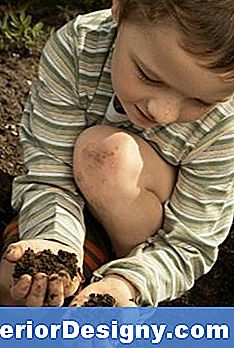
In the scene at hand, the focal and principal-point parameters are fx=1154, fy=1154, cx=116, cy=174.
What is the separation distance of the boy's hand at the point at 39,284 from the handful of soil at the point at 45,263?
0.05ft

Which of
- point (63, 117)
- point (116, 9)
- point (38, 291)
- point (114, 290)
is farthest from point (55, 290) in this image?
point (116, 9)

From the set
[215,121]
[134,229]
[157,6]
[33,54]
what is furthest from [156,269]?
[33,54]

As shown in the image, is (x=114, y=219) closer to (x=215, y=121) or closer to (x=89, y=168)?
(x=89, y=168)

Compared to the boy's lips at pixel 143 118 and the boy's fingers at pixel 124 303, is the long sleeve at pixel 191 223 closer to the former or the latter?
the boy's fingers at pixel 124 303

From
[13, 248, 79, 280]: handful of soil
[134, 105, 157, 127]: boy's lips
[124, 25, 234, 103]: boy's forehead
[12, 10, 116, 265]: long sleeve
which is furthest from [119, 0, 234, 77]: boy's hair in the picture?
[13, 248, 79, 280]: handful of soil

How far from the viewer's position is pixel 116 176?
7.71 feet

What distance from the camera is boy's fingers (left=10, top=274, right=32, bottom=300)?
7.06 ft

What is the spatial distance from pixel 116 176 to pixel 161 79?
319mm

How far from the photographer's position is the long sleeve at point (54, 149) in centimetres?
237

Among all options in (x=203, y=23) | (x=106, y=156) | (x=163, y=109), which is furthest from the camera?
(x=106, y=156)

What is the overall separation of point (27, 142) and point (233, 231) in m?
0.59

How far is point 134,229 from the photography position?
240 cm

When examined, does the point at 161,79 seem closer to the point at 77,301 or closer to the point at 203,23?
the point at 203,23

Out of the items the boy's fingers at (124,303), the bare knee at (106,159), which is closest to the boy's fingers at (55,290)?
the boy's fingers at (124,303)
